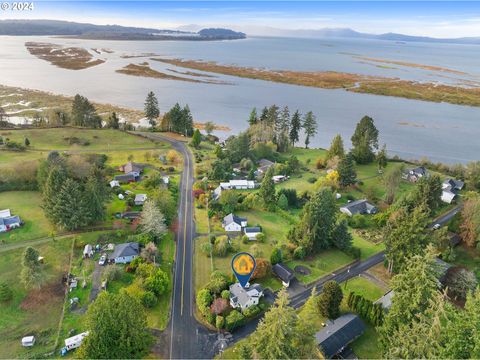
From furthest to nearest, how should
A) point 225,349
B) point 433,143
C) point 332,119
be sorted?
1. point 332,119
2. point 433,143
3. point 225,349

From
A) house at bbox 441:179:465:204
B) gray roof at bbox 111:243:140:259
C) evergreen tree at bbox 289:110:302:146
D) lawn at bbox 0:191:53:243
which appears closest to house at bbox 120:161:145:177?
lawn at bbox 0:191:53:243

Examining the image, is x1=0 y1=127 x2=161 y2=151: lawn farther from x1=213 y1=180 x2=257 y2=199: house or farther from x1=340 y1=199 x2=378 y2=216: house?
x1=340 y1=199 x2=378 y2=216: house

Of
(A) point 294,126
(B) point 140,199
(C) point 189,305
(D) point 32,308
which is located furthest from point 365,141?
(D) point 32,308

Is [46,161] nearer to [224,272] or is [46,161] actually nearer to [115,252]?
[115,252]

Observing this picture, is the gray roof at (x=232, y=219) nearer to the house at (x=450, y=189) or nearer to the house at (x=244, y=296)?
the house at (x=244, y=296)

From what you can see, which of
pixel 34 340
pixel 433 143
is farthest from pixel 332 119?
pixel 34 340
